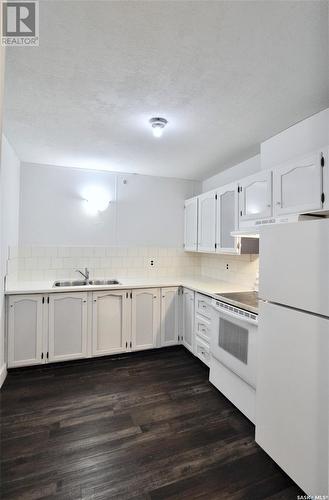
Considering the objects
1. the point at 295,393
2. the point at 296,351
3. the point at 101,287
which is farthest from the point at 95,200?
the point at 295,393

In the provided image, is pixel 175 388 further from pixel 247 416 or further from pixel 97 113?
pixel 97 113

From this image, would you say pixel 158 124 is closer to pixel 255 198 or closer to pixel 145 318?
pixel 255 198

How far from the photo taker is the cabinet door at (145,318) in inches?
122

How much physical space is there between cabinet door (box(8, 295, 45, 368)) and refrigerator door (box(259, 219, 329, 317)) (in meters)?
2.30

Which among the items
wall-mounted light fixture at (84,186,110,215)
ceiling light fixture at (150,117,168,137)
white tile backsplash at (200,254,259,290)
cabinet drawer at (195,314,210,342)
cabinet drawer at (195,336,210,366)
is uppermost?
ceiling light fixture at (150,117,168,137)

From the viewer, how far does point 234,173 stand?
10.6 feet

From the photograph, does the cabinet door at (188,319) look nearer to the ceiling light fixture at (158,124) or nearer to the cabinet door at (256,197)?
the cabinet door at (256,197)

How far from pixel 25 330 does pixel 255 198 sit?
2698mm

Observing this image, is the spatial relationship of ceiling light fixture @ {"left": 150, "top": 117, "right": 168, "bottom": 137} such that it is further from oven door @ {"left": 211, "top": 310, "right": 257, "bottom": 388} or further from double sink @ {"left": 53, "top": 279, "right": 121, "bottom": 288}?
double sink @ {"left": 53, "top": 279, "right": 121, "bottom": 288}

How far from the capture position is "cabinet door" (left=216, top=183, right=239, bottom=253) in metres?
2.69

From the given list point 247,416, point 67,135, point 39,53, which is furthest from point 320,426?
point 67,135

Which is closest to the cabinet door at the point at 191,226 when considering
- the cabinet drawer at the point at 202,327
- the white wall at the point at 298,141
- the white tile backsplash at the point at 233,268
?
the white tile backsplash at the point at 233,268

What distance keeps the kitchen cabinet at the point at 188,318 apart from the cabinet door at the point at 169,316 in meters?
0.10

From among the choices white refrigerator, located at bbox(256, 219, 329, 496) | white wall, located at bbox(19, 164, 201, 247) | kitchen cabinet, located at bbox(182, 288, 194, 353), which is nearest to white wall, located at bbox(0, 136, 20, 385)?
white wall, located at bbox(19, 164, 201, 247)
